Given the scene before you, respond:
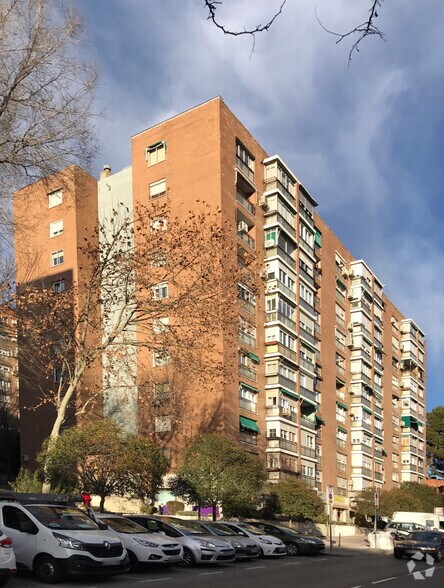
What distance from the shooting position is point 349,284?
6312cm

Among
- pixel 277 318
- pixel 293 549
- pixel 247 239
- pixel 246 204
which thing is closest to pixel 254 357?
pixel 277 318

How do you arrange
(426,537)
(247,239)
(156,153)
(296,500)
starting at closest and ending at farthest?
(426,537)
(296,500)
(247,239)
(156,153)

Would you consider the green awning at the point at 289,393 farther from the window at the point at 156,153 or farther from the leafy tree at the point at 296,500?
the window at the point at 156,153

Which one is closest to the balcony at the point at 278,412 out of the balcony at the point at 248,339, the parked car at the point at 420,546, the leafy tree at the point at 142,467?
the balcony at the point at 248,339

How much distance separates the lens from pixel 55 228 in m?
46.2

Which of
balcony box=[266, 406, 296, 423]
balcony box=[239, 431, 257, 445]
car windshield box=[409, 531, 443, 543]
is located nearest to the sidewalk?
car windshield box=[409, 531, 443, 543]

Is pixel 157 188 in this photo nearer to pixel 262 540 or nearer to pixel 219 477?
pixel 219 477

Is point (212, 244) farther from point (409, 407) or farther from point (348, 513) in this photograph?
point (409, 407)

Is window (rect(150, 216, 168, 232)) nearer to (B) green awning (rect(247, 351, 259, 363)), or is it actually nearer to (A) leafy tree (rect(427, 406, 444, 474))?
(B) green awning (rect(247, 351, 259, 363))

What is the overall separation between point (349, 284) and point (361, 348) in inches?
242

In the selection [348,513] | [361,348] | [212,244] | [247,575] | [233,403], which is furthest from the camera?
[361,348]

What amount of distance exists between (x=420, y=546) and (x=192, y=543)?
32.7ft

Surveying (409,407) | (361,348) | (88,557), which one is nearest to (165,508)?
(88,557)

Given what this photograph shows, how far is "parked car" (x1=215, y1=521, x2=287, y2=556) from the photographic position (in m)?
22.1
